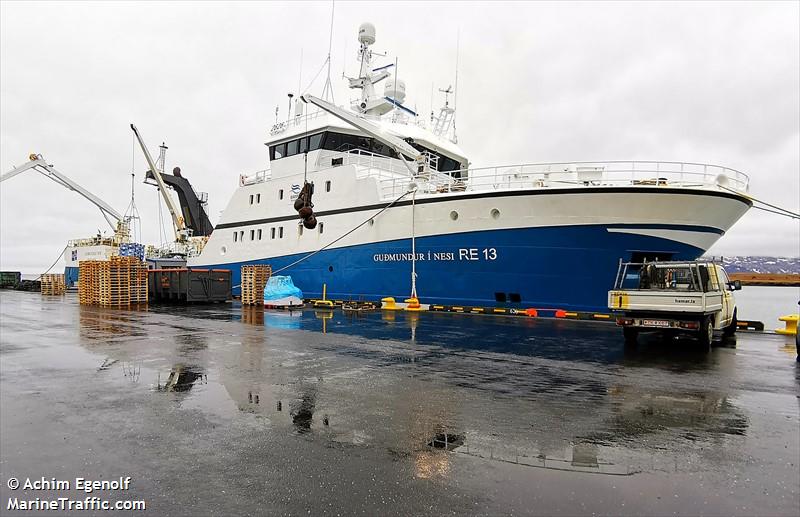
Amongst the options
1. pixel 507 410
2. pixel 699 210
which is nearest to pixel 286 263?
pixel 699 210

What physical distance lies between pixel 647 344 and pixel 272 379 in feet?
25.7

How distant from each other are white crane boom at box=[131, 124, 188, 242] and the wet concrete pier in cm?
2340

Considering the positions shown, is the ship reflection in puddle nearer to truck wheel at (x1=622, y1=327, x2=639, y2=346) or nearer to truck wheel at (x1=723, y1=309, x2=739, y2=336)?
truck wheel at (x1=622, y1=327, x2=639, y2=346)

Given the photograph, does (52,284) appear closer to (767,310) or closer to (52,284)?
(52,284)

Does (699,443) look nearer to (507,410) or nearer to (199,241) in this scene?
(507,410)

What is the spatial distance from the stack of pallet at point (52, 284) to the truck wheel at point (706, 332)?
36461 millimetres

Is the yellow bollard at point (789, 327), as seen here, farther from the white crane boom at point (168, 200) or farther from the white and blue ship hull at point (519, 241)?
the white crane boom at point (168, 200)

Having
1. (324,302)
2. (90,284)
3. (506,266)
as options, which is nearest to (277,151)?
(324,302)

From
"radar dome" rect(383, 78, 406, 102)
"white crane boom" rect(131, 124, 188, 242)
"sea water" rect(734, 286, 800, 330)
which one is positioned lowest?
"sea water" rect(734, 286, 800, 330)

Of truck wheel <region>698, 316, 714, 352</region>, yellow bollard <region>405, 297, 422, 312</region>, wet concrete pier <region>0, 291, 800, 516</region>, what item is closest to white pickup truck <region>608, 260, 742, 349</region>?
truck wheel <region>698, 316, 714, 352</region>

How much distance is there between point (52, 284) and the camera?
3145cm

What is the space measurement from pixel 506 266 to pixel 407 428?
10586 mm

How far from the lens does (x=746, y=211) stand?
1366cm

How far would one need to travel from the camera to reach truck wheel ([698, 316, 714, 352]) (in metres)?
9.00
